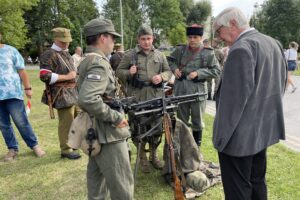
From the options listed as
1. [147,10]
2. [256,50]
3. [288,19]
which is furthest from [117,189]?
[147,10]

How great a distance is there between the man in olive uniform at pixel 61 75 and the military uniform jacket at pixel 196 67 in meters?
1.66

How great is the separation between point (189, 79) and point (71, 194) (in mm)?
2338

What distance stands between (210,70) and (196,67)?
0.22 m

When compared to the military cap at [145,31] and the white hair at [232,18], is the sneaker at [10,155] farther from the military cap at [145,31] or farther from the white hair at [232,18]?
the white hair at [232,18]

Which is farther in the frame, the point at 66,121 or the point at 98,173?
the point at 66,121

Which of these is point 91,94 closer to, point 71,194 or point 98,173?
point 98,173

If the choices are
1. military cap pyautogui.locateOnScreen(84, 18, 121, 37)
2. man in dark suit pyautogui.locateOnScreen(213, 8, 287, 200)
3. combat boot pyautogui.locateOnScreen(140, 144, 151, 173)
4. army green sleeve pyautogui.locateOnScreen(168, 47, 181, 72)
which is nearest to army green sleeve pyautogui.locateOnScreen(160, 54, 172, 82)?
army green sleeve pyautogui.locateOnScreen(168, 47, 181, 72)

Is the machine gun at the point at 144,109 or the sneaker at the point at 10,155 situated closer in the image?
the machine gun at the point at 144,109

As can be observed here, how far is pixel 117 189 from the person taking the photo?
9.70 feet

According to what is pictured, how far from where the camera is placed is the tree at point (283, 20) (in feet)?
141

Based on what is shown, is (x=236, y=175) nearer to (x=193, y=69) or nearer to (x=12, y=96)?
(x=193, y=69)

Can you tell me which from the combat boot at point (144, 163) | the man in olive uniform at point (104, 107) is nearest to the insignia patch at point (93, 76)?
the man in olive uniform at point (104, 107)

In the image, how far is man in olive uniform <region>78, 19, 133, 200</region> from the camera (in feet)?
8.75

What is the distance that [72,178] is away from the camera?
15.2 feet
